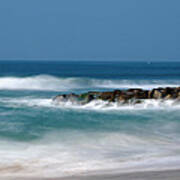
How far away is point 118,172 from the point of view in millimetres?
7371

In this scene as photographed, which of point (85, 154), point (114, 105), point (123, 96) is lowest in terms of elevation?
point (85, 154)

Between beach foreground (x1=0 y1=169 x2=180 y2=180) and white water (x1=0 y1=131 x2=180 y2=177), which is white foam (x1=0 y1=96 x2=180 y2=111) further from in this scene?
beach foreground (x1=0 y1=169 x2=180 y2=180)

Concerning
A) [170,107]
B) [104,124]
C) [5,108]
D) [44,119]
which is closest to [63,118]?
[44,119]

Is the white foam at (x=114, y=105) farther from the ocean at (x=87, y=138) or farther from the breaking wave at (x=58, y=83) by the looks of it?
the breaking wave at (x=58, y=83)

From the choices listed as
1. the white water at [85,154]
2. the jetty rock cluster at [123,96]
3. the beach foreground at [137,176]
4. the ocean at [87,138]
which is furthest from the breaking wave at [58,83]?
the beach foreground at [137,176]

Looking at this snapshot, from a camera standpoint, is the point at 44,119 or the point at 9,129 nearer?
the point at 9,129

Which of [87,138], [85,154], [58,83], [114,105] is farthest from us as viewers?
[58,83]

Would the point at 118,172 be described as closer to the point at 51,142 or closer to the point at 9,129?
the point at 51,142

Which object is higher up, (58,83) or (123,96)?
(123,96)

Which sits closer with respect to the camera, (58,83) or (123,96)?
(123,96)

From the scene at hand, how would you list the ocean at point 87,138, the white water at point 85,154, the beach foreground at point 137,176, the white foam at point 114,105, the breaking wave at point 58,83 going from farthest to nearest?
the breaking wave at point 58,83, the white foam at point 114,105, the ocean at point 87,138, the white water at point 85,154, the beach foreground at point 137,176

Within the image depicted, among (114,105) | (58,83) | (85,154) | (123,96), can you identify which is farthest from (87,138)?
(58,83)

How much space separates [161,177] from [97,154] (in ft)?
6.99

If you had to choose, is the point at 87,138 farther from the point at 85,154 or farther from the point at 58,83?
the point at 58,83
